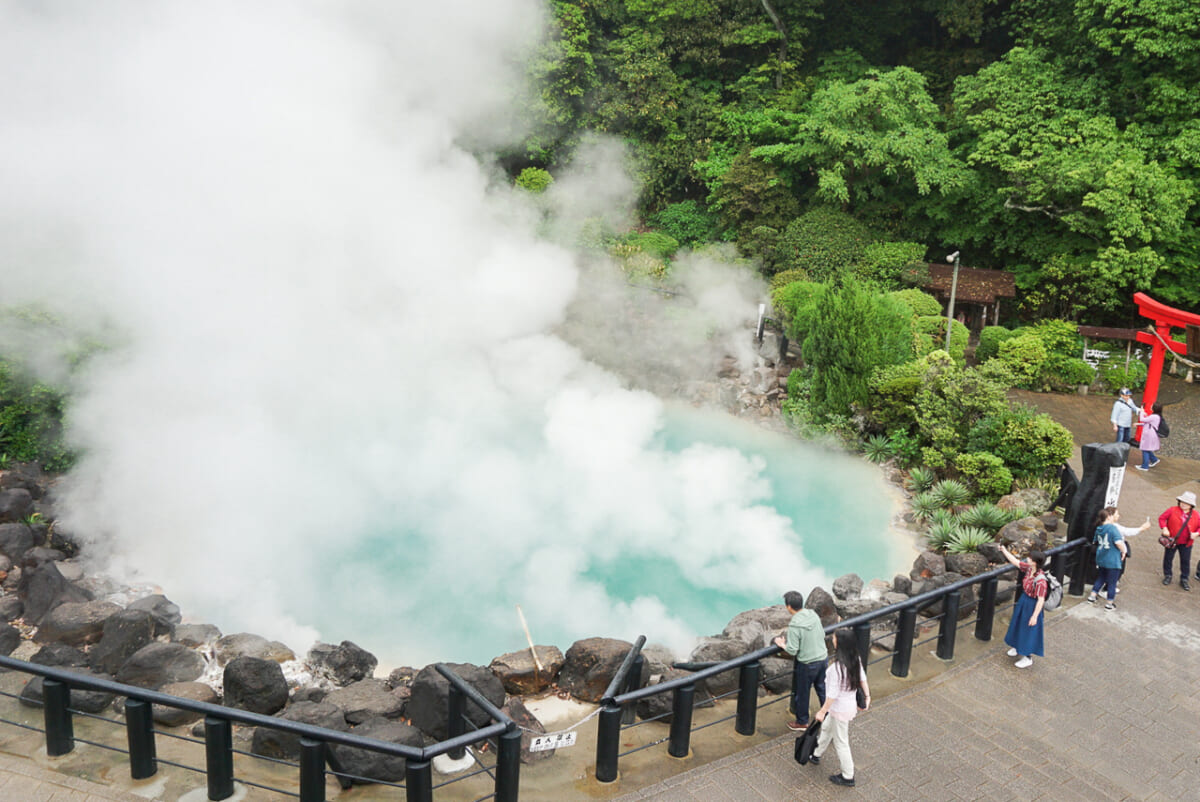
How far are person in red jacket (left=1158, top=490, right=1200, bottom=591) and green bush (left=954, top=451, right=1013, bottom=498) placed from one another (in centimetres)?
307

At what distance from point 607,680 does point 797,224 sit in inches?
672

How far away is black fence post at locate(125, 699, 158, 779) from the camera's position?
17.9 feet

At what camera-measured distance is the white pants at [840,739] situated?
225 inches

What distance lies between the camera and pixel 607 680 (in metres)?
7.70

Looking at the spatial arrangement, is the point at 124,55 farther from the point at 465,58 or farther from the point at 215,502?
the point at 465,58

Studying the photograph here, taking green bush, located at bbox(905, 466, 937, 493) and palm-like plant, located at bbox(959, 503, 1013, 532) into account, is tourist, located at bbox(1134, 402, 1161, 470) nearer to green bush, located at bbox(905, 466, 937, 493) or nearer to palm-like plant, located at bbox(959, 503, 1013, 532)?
green bush, located at bbox(905, 466, 937, 493)

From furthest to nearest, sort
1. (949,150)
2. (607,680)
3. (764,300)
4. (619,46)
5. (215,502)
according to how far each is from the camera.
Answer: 1. (619,46)
2. (949,150)
3. (764,300)
4. (215,502)
5. (607,680)

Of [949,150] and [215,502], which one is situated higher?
[949,150]

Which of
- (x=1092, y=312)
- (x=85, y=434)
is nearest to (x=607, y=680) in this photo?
(x=85, y=434)

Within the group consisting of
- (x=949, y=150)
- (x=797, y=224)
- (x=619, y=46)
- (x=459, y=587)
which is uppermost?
(x=619, y=46)

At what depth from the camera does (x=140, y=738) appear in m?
5.52

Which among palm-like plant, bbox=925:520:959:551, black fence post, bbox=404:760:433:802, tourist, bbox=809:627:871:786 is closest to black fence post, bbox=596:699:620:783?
black fence post, bbox=404:760:433:802

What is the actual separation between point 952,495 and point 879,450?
2.12 metres

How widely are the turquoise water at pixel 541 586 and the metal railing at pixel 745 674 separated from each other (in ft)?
7.47
